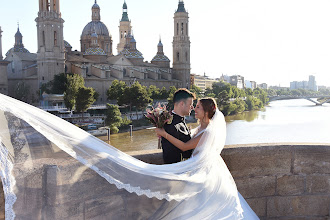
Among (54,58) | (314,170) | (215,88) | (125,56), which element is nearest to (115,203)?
(314,170)

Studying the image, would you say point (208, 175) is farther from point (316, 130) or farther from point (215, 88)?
point (215, 88)

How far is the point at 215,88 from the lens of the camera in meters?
44.5

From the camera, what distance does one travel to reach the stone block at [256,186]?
7.78 ft

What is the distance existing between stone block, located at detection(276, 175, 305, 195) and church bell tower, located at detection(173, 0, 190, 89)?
4021 cm

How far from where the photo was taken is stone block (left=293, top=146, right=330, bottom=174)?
2.44 m

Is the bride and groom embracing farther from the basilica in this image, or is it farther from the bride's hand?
the basilica

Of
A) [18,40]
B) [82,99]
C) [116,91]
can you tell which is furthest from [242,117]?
[18,40]

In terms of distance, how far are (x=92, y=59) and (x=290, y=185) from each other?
32.9 meters

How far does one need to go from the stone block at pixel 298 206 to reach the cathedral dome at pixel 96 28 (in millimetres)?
38528

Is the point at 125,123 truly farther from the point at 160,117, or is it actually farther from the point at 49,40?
the point at 160,117

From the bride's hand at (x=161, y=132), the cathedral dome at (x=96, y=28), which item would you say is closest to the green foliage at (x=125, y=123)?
the cathedral dome at (x=96, y=28)

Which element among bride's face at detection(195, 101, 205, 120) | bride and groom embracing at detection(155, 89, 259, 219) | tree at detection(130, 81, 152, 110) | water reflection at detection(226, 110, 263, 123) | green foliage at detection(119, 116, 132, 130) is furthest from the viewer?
water reflection at detection(226, 110, 263, 123)

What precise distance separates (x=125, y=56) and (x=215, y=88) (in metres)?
11.2

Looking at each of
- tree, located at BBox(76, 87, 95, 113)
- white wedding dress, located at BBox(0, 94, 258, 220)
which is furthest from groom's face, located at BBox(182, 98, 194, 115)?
tree, located at BBox(76, 87, 95, 113)
